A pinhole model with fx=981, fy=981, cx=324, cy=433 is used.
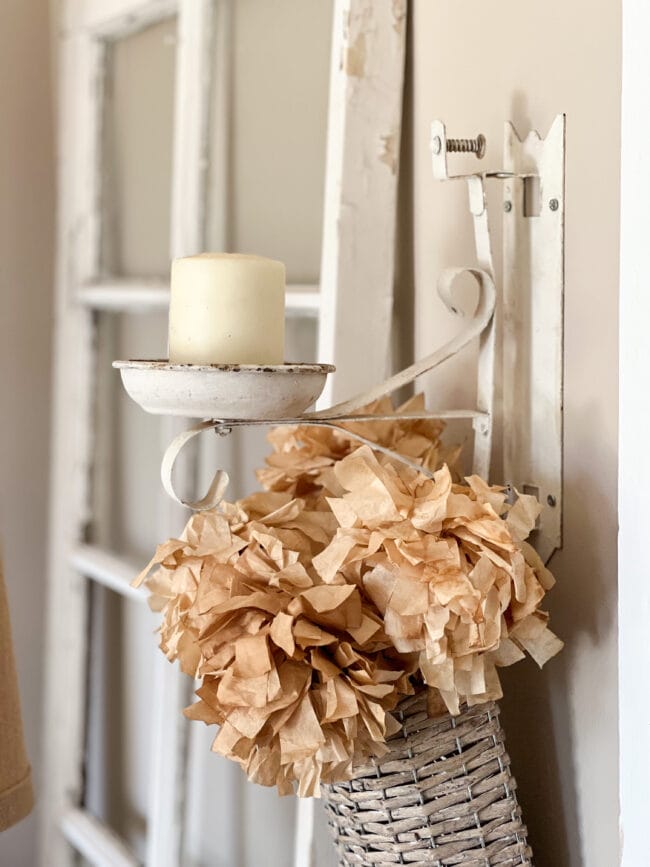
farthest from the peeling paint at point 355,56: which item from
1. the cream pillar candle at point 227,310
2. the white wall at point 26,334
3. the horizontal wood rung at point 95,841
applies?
the horizontal wood rung at point 95,841

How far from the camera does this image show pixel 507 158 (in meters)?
0.60

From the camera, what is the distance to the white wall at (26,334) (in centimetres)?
119

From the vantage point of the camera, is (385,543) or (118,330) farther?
(118,330)

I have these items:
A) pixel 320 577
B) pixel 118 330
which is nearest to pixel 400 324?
pixel 320 577

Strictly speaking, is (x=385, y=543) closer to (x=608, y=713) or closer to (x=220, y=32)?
(x=608, y=713)

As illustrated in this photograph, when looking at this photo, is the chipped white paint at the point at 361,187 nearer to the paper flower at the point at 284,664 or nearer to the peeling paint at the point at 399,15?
the peeling paint at the point at 399,15

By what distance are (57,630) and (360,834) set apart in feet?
2.34

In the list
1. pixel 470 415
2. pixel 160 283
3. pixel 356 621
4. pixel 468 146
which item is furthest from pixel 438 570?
pixel 160 283

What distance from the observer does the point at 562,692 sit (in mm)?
607

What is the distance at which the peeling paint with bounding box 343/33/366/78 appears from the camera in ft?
2.31

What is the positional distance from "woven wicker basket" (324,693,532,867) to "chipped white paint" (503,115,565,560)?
0.13m

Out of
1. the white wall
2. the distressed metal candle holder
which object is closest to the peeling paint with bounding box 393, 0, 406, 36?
the distressed metal candle holder

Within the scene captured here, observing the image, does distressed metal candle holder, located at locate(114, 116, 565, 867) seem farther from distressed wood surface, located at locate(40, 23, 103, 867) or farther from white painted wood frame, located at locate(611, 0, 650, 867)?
distressed wood surface, located at locate(40, 23, 103, 867)

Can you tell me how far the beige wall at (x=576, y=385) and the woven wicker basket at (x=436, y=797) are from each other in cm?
6
